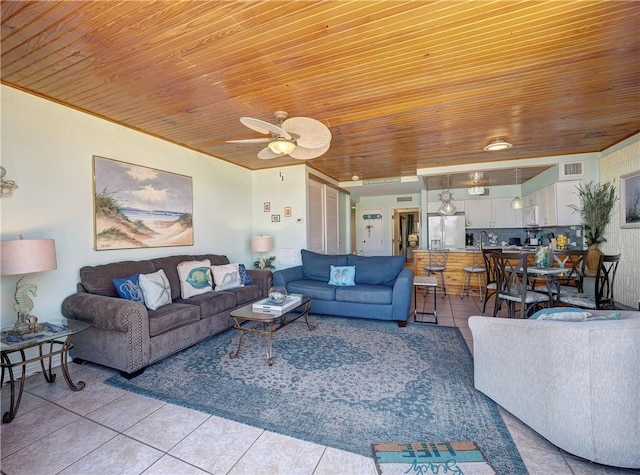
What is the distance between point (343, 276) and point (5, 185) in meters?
3.62

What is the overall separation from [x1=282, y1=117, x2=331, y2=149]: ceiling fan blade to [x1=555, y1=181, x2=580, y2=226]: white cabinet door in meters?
4.79

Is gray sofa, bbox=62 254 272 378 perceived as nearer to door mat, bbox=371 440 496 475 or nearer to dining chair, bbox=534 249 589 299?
door mat, bbox=371 440 496 475

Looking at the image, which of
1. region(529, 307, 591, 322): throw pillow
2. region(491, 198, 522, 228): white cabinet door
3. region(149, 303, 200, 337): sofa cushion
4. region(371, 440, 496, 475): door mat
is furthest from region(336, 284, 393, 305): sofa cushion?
region(491, 198, 522, 228): white cabinet door

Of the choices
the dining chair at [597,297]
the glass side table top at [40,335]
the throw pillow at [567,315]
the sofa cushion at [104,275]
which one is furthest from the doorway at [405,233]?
the glass side table top at [40,335]

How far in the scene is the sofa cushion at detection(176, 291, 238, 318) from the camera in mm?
3068

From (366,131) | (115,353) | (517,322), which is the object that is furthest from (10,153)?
(517,322)

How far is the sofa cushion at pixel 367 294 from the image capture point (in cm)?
366

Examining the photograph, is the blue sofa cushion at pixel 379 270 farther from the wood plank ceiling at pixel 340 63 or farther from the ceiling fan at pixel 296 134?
the ceiling fan at pixel 296 134

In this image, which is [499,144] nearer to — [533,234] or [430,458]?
[430,458]

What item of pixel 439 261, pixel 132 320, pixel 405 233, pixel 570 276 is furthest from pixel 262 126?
pixel 405 233

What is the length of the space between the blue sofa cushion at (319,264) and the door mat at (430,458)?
2.99 metres

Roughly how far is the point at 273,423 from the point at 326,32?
254 centimetres

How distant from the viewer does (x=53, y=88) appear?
8.18 ft

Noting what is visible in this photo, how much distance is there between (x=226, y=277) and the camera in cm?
378
